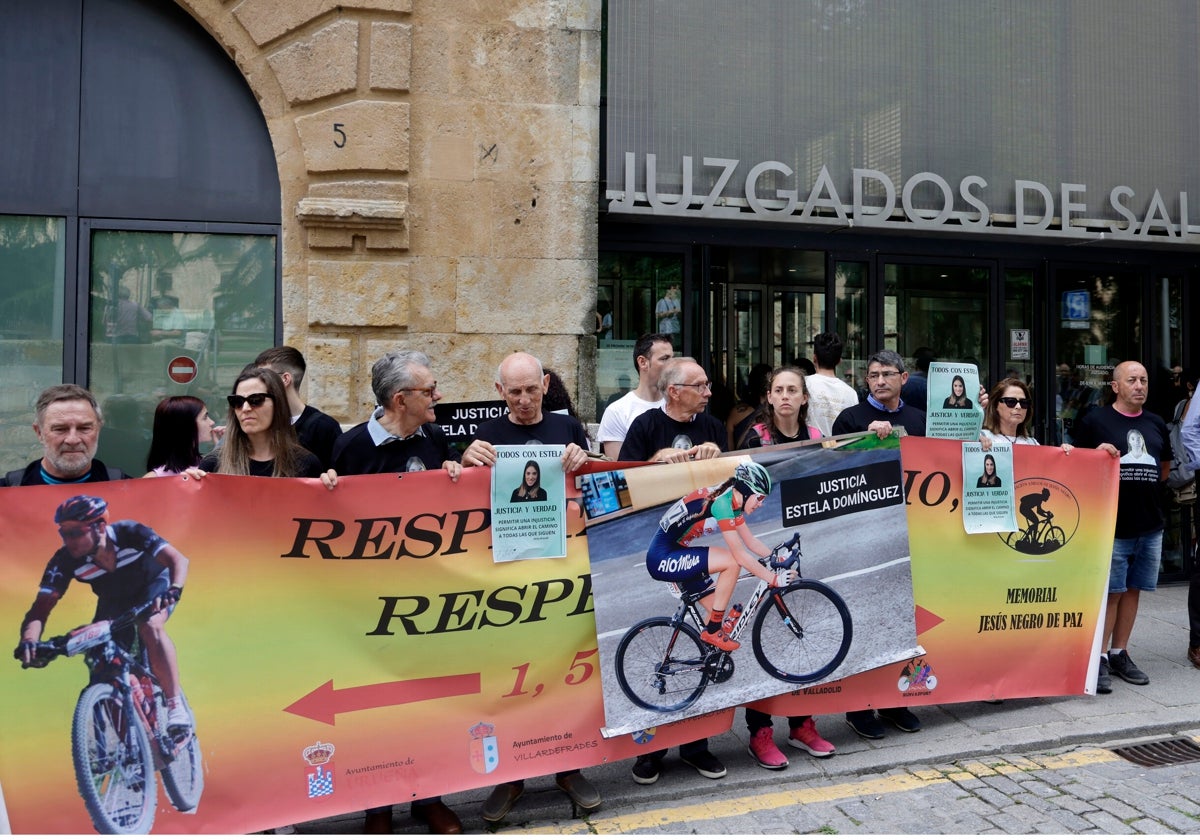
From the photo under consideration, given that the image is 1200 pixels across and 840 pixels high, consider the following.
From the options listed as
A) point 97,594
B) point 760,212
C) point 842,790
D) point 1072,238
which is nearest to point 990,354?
point 1072,238

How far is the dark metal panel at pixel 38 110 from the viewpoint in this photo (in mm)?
6594

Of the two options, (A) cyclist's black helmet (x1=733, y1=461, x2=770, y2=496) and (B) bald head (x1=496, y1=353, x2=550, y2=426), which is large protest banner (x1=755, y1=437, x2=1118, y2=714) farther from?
(B) bald head (x1=496, y1=353, x2=550, y2=426)

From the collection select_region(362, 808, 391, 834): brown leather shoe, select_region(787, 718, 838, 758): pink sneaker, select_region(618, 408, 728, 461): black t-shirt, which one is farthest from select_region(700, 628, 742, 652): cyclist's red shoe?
select_region(362, 808, 391, 834): brown leather shoe

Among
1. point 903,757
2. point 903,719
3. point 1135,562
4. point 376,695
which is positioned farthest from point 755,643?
point 1135,562

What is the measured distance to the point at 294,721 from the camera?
12.2ft

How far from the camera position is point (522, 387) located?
4383 millimetres

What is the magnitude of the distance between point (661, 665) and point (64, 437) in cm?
262

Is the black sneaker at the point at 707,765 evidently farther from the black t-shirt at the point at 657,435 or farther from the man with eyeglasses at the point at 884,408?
the black t-shirt at the point at 657,435

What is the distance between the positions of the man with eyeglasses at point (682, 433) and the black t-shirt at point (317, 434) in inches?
61.1

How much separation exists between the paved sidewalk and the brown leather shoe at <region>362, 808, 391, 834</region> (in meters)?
0.07

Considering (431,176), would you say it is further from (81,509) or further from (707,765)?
(707,765)

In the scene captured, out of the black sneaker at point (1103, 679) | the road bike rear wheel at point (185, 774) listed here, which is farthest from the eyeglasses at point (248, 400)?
the black sneaker at point (1103, 679)

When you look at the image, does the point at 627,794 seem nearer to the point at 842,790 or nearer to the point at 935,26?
the point at 842,790

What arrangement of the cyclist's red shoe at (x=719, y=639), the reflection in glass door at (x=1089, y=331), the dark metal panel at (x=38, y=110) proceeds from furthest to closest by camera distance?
1. the reflection in glass door at (x=1089, y=331)
2. the dark metal panel at (x=38, y=110)
3. the cyclist's red shoe at (x=719, y=639)
